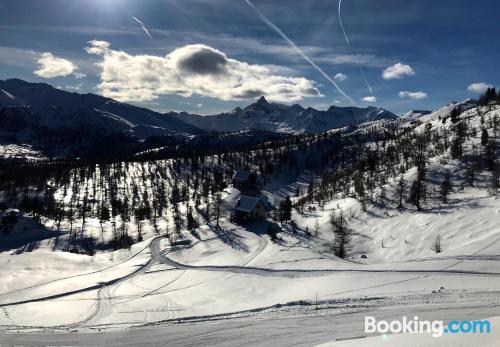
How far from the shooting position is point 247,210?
94.2 metres

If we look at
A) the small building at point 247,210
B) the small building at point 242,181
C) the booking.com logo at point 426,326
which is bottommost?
the booking.com logo at point 426,326

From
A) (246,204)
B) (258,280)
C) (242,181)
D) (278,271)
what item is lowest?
(258,280)

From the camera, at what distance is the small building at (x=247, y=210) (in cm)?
9450

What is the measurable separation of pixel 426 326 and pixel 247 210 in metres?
70.6

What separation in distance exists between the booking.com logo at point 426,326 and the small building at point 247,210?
220 feet

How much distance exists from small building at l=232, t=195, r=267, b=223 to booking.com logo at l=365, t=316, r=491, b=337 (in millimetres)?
67183

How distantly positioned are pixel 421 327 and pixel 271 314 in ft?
39.9

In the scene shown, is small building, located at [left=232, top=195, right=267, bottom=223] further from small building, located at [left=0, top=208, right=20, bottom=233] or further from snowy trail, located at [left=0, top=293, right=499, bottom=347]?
small building, located at [left=0, top=208, right=20, bottom=233]

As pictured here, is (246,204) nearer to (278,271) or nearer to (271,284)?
(278,271)

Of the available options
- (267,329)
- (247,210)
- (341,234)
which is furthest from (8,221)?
(267,329)

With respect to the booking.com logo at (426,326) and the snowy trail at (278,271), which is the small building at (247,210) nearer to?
the snowy trail at (278,271)

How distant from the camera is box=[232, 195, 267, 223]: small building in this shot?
94500mm

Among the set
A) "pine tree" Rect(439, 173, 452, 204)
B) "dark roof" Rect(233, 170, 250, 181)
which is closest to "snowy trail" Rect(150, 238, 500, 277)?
"pine tree" Rect(439, 173, 452, 204)

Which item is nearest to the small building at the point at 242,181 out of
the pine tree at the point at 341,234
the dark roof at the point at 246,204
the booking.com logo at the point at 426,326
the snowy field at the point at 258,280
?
the dark roof at the point at 246,204
